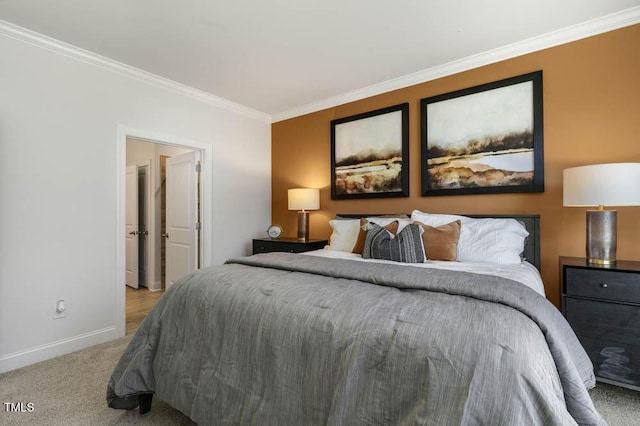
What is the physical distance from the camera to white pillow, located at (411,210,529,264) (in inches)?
91.1

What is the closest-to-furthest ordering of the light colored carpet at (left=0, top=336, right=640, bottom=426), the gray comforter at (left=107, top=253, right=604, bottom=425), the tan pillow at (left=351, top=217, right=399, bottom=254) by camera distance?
the gray comforter at (left=107, top=253, right=604, bottom=425), the light colored carpet at (left=0, top=336, right=640, bottom=426), the tan pillow at (left=351, top=217, right=399, bottom=254)

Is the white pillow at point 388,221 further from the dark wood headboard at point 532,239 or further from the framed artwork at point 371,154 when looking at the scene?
the dark wood headboard at point 532,239

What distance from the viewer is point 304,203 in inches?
147

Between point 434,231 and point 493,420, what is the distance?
68.4 inches

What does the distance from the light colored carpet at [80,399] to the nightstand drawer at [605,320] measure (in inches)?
15.6

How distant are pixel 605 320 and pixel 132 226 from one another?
18.0ft

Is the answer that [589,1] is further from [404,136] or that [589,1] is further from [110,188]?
[110,188]

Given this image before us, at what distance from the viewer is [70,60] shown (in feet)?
8.80

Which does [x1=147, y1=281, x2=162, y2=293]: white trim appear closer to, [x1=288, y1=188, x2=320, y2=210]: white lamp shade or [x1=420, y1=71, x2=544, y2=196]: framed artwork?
[x1=288, y1=188, x2=320, y2=210]: white lamp shade

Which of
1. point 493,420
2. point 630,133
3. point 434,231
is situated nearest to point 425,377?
point 493,420

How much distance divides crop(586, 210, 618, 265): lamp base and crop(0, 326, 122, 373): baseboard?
387cm

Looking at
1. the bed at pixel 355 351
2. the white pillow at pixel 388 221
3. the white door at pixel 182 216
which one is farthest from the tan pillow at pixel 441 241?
the white door at pixel 182 216

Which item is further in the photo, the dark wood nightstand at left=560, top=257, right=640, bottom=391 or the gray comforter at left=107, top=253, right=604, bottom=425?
the dark wood nightstand at left=560, top=257, right=640, bottom=391

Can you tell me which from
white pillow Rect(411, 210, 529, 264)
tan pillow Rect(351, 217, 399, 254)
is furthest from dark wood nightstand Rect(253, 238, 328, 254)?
white pillow Rect(411, 210, 529, 264)
